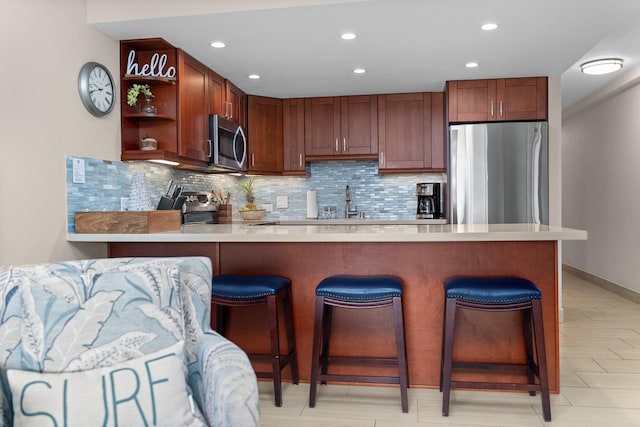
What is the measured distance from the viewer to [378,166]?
524 cm

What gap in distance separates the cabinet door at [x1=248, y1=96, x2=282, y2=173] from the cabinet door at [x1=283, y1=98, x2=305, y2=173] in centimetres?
7

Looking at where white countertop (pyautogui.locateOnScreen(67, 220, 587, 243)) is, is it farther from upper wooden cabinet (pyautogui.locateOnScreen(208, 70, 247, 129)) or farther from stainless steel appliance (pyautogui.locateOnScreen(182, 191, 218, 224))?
upper wooden cabinet (pyautogui.locateOnScreen(208, 70, 247, 129))

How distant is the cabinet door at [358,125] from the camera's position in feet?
16.7

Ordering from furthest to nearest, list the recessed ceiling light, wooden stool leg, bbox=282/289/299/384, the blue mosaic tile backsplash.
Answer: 1. the blue mosaic tile backsplash
2. the recessed ceiling light
3. wooden stool leg, bbox=282/289/299/384

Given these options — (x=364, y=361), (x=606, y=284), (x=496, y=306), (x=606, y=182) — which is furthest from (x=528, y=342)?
(x=606, y=182)

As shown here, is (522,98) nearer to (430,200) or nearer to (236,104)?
(430,200)

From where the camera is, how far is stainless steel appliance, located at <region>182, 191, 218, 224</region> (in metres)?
4.15

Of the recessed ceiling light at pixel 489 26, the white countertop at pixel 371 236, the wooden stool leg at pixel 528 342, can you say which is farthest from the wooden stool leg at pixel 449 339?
the recessed ceiling light at pixel 489 26

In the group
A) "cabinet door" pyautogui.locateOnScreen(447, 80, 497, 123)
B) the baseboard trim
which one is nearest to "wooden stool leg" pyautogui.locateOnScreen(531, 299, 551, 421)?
"cabinet door" pyautogui.locateOnScreen(447, 80, 497, 123)

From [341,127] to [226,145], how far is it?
4.53ft

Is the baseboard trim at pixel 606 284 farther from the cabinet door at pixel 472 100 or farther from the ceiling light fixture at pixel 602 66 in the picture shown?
the cabinet door at pixel 472 100

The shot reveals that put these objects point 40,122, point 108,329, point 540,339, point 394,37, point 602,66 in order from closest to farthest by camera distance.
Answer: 1. point 108,329
2. point 540,339
3. point 40,122
4. point 394,37
5. point 602,66

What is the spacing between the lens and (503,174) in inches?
173

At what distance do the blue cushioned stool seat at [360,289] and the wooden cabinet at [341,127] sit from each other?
110 inches
